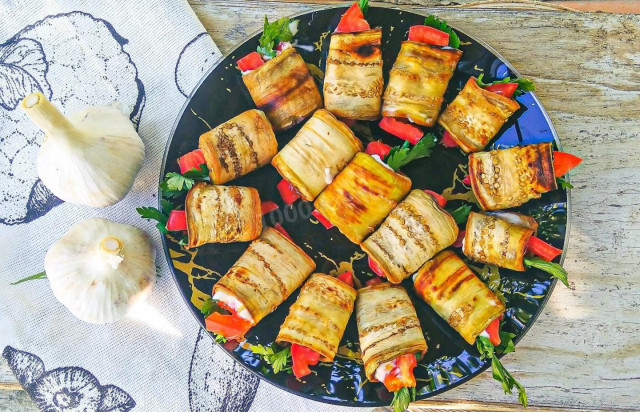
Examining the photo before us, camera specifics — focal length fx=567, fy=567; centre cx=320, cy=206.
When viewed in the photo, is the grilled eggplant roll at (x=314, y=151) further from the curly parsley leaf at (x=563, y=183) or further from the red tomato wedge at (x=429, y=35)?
the curly parsley leaf at (x=563, y=183)

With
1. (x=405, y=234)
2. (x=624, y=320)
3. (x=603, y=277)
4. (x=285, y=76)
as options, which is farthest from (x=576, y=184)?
(x=285, y=76)

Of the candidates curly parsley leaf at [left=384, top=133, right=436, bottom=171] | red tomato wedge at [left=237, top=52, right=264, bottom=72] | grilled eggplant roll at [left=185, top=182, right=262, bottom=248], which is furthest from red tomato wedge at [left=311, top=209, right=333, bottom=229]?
red tomato wedge at [left=237, top=52, right=264, bottom=72]

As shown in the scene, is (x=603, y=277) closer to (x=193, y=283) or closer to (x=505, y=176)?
(x=505, y=176)

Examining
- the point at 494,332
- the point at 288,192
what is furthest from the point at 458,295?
the point at 288,192

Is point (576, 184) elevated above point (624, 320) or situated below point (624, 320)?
above

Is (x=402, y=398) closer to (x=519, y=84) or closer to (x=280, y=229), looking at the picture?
(x=280, y=229)

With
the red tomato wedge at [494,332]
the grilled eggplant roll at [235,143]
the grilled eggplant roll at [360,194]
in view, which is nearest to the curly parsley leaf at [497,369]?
the red tomato wedge at [494,332]

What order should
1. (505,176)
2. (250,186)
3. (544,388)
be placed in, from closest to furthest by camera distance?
(505,176) < (250,186) < (544,388)
